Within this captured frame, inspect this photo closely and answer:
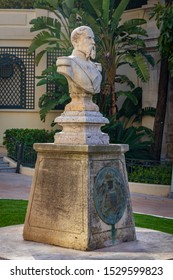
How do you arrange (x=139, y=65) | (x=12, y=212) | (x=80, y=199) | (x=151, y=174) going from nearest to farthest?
(x=80, y=199) < (x=12, y=212) < (x=151, y=174) < (x=139, y=65)

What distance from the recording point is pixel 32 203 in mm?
9125

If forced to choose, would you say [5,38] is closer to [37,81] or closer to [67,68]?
[37,81]

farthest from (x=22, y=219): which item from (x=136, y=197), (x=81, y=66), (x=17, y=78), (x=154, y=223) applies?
(x=17, y=78)

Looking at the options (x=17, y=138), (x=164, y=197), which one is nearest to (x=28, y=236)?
(x=164, y=197)

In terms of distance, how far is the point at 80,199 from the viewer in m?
8.54

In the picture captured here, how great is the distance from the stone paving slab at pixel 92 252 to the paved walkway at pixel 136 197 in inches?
212

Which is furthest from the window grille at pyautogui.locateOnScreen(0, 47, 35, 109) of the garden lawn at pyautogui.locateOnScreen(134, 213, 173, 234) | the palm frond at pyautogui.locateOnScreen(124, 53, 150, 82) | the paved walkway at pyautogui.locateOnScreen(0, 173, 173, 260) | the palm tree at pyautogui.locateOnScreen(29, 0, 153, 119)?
the paved walkway at pyautogui.locateOnScreen(0, 173, 173, 260)

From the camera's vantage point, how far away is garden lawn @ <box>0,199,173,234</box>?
12.3m

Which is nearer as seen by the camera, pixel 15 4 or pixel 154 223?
pixel 154 223

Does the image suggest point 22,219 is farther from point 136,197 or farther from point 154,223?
point 136,197

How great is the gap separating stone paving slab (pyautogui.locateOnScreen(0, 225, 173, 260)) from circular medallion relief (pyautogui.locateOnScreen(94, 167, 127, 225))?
0.40 m

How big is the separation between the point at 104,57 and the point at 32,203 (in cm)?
1286

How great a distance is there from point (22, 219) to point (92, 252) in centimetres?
434

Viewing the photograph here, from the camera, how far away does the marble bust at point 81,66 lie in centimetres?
893
